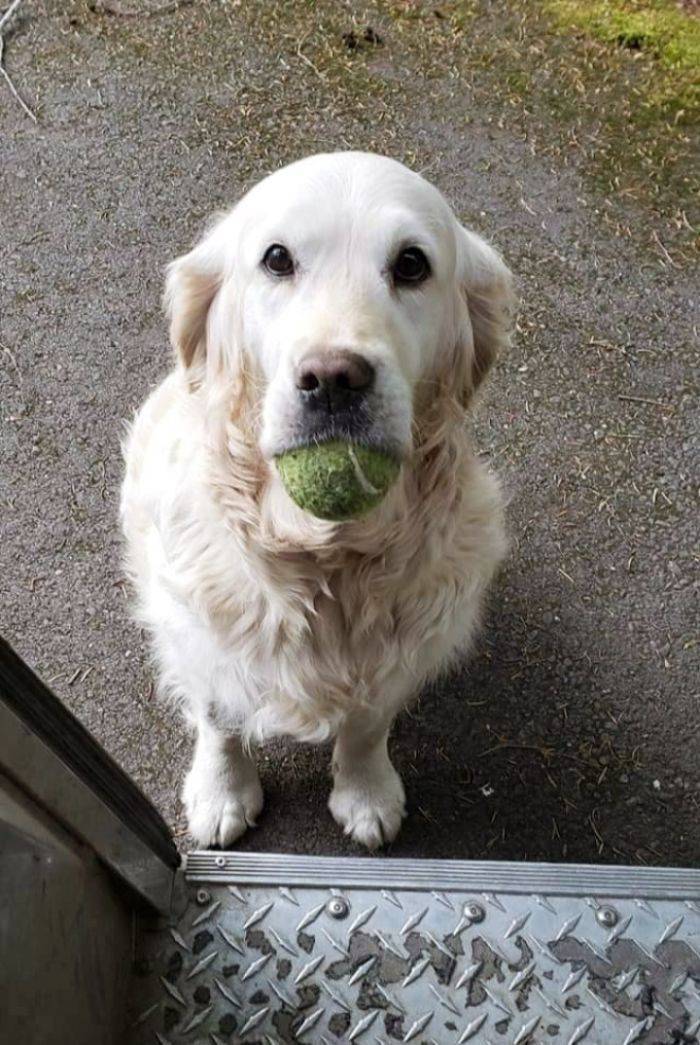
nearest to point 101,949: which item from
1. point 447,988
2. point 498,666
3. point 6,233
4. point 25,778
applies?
point 25,778

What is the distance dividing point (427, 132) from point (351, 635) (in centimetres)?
280

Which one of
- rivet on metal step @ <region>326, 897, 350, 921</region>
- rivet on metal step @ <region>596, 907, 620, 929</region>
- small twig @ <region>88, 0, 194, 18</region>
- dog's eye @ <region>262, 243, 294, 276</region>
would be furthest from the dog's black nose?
small twig @ <region>88, 0, 194, 18</region>

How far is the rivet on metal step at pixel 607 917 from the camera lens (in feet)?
6.81

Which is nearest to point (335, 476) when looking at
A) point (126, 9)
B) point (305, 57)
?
point (305, 57)

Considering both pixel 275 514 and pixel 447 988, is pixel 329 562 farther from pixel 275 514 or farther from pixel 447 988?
pixel 447 988

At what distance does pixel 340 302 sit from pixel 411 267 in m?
0.22

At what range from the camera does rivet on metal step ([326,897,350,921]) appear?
205cm

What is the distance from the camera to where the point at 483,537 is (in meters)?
2.06

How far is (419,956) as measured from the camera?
2014 millimetres

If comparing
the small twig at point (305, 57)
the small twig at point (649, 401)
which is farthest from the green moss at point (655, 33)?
the small twig at point (649, 401)

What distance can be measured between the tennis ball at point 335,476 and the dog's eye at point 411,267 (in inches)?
14.8

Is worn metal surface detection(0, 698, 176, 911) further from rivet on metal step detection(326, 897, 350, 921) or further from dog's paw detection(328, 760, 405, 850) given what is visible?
dog's paw detection(328, 760, 405, 850)

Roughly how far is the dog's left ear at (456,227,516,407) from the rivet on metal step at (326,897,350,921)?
45.0 inches

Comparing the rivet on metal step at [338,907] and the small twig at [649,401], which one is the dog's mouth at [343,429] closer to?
the rivet on metal step at [338,907]
